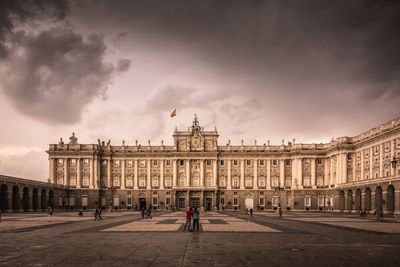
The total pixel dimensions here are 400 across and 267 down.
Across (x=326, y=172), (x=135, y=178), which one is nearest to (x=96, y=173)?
(x=135, y=178)

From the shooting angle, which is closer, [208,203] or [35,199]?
[35,199]

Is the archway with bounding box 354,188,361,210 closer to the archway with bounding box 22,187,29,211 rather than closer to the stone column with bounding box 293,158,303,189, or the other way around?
the stone column with bounding box 293,158,303,189

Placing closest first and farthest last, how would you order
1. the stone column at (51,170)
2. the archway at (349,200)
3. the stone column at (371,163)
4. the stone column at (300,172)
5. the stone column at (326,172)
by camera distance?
the stone column at (371,163)
the archway at (349,200)
the stone column at (326,172)
the stone column at (300,172)
the stone column at (51,170)

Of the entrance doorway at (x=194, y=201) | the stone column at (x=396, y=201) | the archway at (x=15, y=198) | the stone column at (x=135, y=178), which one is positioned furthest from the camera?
the stone column at (x=135, y=178)

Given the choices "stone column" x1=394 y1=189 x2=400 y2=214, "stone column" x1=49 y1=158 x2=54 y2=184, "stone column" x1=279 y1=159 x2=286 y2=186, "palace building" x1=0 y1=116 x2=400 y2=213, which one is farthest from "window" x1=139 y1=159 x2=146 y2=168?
"stone column" x1=394 y1=189 x2=400 y2=214

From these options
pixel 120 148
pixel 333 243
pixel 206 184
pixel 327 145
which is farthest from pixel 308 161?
pixel 333 243

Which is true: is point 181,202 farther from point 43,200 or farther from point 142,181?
point 43,200

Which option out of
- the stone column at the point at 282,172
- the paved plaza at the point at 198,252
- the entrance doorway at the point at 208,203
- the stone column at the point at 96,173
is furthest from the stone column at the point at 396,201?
the stone column at the point at 96,173

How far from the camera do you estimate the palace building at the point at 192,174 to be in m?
90.6

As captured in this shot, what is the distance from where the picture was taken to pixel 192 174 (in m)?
94.6

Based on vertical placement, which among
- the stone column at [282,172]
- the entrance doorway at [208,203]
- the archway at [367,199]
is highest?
the stone column at [282,172]

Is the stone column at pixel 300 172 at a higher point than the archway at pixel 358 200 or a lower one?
higher

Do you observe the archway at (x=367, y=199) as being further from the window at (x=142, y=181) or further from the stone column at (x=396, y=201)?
the window at (x=142, y=181)

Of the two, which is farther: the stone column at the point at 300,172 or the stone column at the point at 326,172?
the stone column at the point at 300,172
